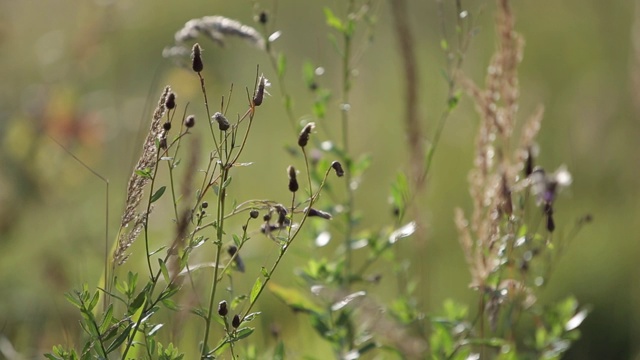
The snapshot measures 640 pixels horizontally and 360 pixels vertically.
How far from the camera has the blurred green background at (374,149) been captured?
3168mm

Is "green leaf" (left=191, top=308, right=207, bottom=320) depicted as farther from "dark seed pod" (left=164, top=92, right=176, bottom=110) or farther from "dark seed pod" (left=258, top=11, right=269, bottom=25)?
"dark seed pod" (left=258, top=11, right=269, bottom=25)

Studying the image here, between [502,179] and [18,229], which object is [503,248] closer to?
[502,179]

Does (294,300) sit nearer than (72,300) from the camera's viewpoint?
No

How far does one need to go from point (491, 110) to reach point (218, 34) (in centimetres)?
60

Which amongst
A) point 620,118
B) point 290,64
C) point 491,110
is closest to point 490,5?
point 290,64

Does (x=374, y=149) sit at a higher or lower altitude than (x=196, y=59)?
higher

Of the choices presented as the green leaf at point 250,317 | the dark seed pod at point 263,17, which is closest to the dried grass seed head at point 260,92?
the green leaf at point 250,317

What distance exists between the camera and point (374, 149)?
4457 mm

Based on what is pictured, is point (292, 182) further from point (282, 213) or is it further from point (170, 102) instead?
point (170, 102)

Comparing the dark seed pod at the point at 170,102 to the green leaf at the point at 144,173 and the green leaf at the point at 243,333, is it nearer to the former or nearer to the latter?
the green leaf at the point at 144,173

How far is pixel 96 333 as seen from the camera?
1475mm

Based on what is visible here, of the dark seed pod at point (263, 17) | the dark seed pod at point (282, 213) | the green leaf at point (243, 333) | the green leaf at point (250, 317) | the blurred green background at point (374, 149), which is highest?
the blurred green background at point (374, 149)

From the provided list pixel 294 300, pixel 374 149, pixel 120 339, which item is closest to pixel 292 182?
pixel 120 339

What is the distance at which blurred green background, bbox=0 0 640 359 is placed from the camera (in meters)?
3.17
